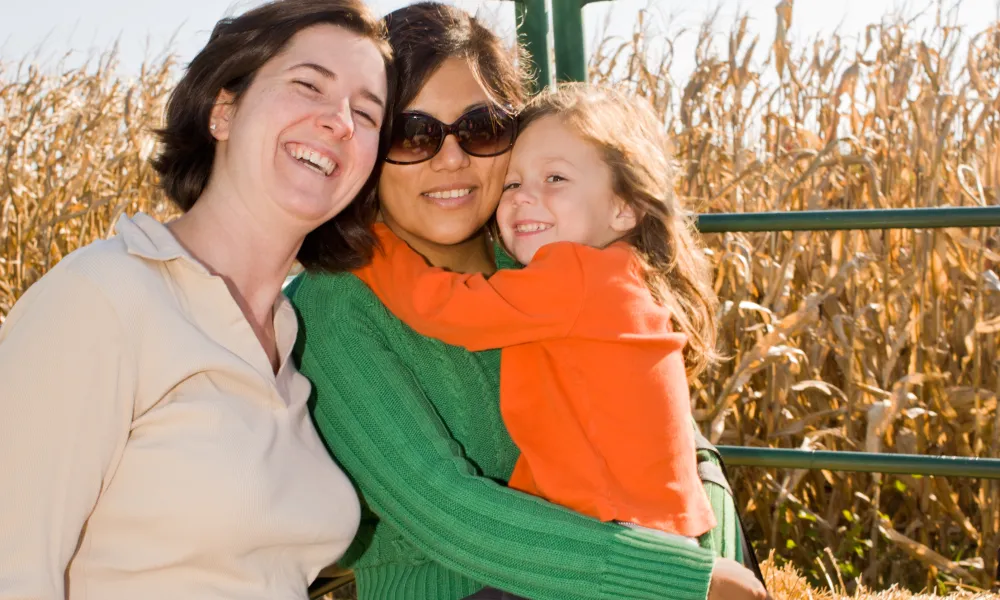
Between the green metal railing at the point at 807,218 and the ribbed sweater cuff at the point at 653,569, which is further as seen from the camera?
the green metal railing at the point at 807,218

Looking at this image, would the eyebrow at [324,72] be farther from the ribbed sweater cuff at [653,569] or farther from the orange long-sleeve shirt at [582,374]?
the ribbed sweater cuff at [653,569]

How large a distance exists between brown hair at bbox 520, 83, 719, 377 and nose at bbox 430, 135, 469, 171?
7.7 inches

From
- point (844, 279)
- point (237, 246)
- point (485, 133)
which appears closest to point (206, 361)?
point (237, 246)

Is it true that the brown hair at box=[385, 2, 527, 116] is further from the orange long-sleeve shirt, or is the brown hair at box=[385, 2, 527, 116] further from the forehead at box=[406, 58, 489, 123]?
the orange long-sleeve shirt

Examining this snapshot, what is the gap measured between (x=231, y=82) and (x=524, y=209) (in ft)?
1.83

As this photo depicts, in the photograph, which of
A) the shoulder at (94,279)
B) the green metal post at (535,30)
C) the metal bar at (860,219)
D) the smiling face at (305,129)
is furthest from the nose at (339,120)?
the metal bar at (860,219)

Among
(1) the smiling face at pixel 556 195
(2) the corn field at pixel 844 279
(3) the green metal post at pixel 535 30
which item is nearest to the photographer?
(1) the smiling face at pixel 556 195

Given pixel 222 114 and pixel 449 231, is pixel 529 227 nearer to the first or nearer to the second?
pixel 449 231

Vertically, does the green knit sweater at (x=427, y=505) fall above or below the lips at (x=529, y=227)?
below

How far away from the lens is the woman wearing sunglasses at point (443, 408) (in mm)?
1446

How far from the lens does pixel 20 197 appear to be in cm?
380

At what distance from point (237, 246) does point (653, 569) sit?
0.75 meters

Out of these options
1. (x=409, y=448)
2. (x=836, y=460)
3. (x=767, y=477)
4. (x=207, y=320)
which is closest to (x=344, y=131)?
(x=207, y=320)

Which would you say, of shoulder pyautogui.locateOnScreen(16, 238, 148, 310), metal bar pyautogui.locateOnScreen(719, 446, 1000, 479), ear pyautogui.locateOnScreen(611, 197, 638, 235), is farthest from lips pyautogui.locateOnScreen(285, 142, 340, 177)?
metal bar pyautogui.locateOnScreen(719, 446, 1000, 479)
